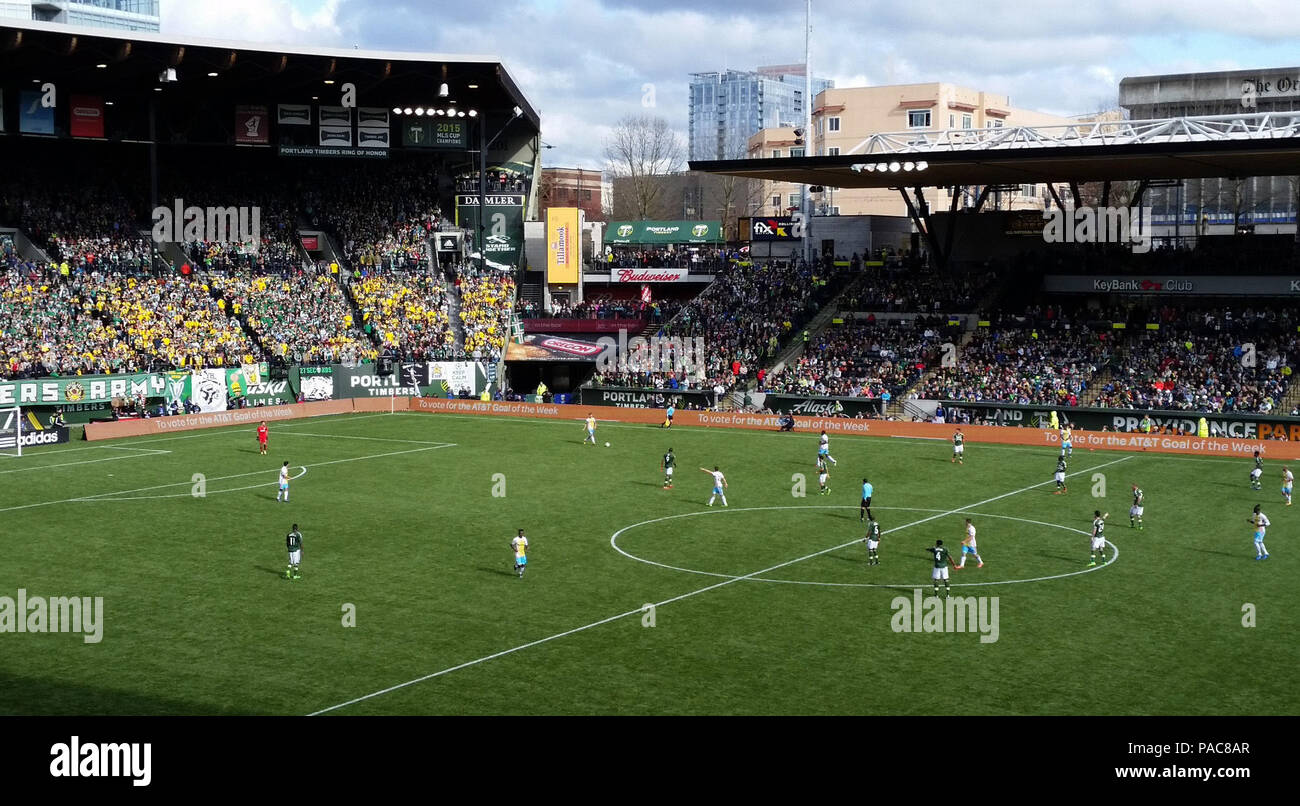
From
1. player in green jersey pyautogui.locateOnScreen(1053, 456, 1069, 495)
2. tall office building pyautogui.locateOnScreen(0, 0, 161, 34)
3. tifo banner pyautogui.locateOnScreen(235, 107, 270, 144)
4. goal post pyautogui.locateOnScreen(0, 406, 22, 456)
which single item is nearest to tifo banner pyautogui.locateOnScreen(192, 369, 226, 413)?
goal post pyautogui.locateOnScreen(0, 406, 22, 456)

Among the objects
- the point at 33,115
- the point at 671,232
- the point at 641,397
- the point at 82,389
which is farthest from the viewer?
the point at 671,232

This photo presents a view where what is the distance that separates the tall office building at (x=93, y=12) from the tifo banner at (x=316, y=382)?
41.2 meters

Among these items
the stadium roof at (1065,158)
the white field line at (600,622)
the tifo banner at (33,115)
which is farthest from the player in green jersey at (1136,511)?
the tifo banner at (33,115)

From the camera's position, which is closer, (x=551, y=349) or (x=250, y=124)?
(x=250, y=124)

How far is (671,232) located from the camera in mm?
97688

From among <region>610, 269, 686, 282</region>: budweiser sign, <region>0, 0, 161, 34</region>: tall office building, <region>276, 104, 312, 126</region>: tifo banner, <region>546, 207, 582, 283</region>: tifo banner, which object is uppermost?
<region>0, 0, 161, 34</region>: tall office building

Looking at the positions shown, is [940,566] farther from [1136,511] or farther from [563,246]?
[563,246]

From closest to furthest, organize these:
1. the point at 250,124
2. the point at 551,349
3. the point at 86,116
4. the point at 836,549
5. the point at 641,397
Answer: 1. the point at 836,549
2. the point at 86,116
3. the point at 641,397
4. the point at 250,124
5. the point at 551,349

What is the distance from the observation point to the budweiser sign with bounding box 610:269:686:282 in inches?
3615

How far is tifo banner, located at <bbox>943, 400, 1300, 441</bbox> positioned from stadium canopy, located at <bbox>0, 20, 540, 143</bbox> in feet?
113

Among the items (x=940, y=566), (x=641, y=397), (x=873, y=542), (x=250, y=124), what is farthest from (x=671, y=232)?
(x=940, y=566)

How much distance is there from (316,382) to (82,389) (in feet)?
44.2

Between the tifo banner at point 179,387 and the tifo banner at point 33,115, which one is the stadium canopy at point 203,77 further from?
the tifo banner at point 179,387

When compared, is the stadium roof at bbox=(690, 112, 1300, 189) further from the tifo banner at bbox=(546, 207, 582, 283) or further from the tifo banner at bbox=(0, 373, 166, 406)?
the tifo banner at bbox=(0, 373, 166, 406)
